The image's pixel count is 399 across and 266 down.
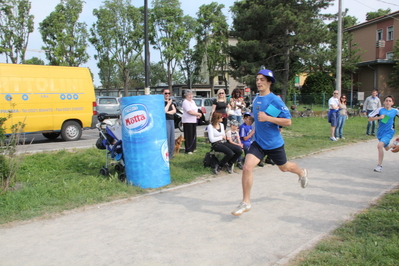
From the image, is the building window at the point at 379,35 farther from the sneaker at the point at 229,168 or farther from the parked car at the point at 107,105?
the sneaker at the point at 229,168

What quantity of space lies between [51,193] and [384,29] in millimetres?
44672

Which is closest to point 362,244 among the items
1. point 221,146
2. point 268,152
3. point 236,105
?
point 268,152

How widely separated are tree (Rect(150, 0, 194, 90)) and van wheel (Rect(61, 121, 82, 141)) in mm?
33085

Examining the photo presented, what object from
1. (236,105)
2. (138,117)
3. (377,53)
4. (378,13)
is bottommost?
(138,117)

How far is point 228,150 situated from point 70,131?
844 centimetres

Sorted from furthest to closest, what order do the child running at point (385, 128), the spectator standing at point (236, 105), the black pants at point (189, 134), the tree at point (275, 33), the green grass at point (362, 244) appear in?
the tree at point (275, 33) < the spectator standing at point (236, 105) < the black pants at point (189, 134) < the child running at point (385, 128) < the green grass at point (362, 244)

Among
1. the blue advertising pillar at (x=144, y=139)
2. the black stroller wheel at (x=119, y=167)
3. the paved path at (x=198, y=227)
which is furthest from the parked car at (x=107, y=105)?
the paved path at (x=198, y=227)

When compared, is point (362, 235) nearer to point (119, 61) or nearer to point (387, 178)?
point (387, 178)

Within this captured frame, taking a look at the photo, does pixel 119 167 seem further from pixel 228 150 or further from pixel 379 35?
pixel 379 35

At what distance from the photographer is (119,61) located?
45219 mm

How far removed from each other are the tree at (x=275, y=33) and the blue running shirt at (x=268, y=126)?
2534 centimetres

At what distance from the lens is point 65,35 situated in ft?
127

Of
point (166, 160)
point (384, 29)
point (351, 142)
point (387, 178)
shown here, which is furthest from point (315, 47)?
point (166, 160)

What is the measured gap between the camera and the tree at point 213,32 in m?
47.9
